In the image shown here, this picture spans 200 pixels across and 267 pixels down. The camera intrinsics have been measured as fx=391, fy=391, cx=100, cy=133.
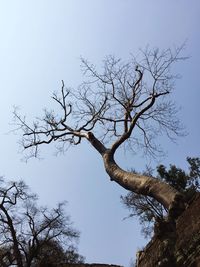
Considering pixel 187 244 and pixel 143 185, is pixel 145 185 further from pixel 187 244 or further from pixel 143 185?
pixel 187 244

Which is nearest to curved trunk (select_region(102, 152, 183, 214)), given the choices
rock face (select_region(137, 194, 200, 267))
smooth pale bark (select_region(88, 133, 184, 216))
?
smooth pale bark (select_region(88, 133, 184, 216))

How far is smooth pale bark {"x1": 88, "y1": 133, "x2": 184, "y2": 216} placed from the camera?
6.09m

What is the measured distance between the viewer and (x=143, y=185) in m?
7.20

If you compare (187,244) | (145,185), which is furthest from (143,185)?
(187,244)

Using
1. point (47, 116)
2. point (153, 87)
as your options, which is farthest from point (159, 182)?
point (47, 116)

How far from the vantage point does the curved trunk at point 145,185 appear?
6180 mm

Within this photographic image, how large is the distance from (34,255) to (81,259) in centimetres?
800

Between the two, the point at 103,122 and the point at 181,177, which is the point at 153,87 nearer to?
the point at 103,122

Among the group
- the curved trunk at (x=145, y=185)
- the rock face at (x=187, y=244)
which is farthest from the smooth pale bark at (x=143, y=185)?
the rock face at (x=187, y=244)

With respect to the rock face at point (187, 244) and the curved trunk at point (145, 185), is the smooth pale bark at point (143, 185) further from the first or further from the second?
the rock face at point (187, 244)

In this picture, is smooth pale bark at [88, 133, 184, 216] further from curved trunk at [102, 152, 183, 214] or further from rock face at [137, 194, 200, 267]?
rock face at [137, 194, 200, 267]

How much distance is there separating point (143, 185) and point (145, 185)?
7 centimetres

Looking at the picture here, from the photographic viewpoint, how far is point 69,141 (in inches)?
516

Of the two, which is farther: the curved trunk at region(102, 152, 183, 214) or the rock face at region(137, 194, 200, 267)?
the rock face at region(137, 194, 200, 267)
